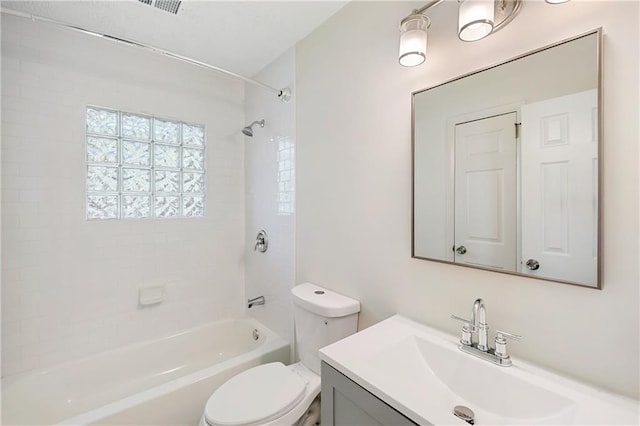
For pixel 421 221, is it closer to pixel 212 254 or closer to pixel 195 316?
pixel 212 254

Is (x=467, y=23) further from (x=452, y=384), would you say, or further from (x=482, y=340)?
(x=452, y=384)

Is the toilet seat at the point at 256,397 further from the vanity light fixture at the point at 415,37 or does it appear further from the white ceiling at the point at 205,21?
the white ceiling at the point at 205,21

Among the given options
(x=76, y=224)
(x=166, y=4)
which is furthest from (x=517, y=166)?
(x=76, y=224)

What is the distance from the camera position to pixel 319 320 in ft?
4.81

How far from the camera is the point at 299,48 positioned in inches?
73.5

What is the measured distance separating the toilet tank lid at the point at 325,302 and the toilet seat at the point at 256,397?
35 centimetres

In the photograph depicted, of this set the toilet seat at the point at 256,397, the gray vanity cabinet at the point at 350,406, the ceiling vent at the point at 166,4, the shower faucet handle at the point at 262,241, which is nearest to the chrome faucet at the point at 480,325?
the gray vanity cabinet at the point at 350,406

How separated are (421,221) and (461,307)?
14.3 inches

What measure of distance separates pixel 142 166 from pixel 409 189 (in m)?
1.88

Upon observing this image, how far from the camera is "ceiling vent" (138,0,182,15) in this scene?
150cm

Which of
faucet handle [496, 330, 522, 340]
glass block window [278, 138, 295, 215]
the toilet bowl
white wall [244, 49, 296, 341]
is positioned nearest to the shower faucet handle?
white wall [244, 49, 296, 341]

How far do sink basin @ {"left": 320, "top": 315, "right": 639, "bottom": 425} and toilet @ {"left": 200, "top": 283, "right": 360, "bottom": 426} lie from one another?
332 mm

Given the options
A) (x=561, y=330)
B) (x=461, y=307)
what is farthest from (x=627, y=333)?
(x=461, y=307)

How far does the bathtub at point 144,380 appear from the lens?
1423 mm
